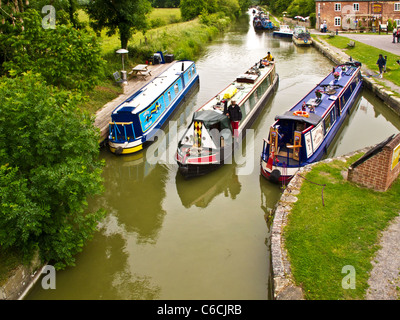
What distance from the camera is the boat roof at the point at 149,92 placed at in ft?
45.9

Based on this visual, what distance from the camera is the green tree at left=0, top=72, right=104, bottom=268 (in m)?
6.89

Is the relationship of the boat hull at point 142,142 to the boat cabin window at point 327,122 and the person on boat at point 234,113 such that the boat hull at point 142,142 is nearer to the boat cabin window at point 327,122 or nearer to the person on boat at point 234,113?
the person on boat at point 234,113

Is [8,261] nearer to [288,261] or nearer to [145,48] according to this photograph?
[288,261]

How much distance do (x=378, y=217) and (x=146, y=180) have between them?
7.00 metres

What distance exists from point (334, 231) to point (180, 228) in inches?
150

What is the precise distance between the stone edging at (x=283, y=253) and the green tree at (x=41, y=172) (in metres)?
3.89

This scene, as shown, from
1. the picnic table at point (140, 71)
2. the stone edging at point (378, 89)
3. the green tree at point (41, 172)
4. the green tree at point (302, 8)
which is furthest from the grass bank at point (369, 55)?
the green tree at point (41, 172)

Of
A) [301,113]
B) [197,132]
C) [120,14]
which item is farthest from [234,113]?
[120,14]

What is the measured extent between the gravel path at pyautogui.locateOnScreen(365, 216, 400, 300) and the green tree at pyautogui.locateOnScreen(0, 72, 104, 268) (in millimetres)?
5604

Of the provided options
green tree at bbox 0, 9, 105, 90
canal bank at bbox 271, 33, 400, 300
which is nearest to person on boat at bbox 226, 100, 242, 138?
canal bank at bbox 271, 33, 400, 300

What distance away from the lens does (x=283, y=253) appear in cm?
761

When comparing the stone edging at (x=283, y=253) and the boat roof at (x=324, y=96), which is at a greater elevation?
the boat roof at (x=324, y=96)

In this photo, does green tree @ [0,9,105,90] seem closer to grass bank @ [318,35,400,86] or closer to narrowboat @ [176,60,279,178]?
narrowboat @ [176,60,279,178]

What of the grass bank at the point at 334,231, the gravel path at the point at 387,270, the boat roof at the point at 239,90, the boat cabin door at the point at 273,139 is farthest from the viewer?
the boat roof at the point at 239,90
